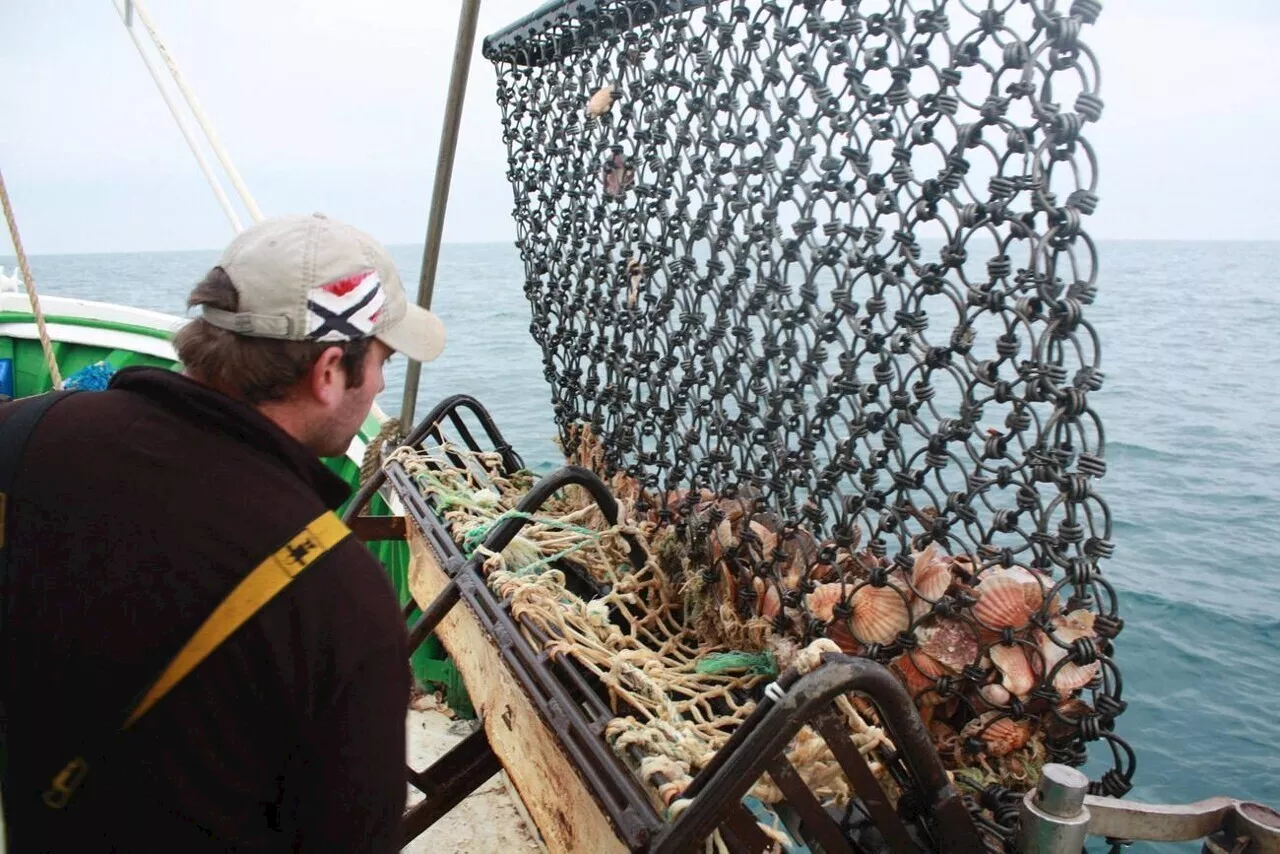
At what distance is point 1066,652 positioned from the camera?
1713mm

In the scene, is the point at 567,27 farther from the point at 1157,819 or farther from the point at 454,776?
the point at 1157,819

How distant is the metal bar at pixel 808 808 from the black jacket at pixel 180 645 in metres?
0.64

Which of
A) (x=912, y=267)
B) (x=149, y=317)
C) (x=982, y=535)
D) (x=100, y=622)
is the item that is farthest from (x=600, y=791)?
(x=149, y=317)

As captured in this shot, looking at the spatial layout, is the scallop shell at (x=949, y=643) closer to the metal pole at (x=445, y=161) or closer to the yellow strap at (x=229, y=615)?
the yellow strap at (x=229, y=615)

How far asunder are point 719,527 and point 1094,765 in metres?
4.77

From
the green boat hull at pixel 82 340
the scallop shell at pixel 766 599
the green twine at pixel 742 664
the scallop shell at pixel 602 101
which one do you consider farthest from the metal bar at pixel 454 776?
the green boat hull at pixel 82 340

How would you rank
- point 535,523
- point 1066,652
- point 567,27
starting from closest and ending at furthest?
point 1066,652
point 535,523
point 567,27

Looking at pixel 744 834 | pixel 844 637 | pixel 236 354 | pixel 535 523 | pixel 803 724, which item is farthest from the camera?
pixel 535 523

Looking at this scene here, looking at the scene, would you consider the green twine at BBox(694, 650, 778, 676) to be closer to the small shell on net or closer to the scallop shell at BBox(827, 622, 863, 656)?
the scallop shell at BBox(827, 622, 863, 656)

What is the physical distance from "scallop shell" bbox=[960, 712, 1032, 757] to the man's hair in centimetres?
139

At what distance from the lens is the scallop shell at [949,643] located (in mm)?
1828

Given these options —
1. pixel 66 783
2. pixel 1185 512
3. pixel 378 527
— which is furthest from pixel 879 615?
pixel 1185 512

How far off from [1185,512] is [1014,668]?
31.5 feet

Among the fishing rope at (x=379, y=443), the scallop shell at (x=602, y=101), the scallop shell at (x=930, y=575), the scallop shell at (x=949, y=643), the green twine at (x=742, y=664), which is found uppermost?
the scallop shell at (x=602, y=101)
